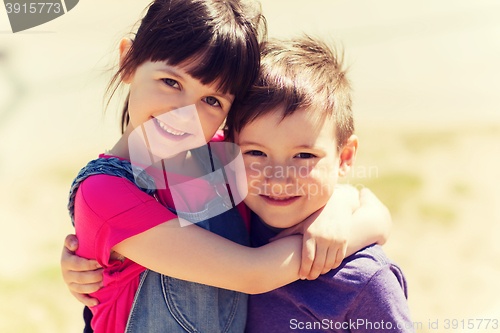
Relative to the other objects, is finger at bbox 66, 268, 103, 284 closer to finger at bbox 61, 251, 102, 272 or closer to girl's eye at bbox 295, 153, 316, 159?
finger at bbox 61, 251, 102, 272

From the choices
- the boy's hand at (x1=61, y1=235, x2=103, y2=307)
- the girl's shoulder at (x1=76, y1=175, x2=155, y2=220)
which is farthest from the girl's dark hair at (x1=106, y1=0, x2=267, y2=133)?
the boy's hand at (x1=61, y1=235, x2=103, y2=307)

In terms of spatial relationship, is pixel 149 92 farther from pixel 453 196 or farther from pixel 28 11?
pixel 28 11

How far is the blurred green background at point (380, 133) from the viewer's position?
2.80m

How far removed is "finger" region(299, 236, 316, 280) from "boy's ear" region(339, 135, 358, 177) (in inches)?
14.0

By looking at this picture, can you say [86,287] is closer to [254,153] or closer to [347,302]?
[254,153]

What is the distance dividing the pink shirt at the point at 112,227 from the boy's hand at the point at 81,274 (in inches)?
0.9

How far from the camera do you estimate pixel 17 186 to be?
12.4ft

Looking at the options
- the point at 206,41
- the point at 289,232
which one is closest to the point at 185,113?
the point at 206,41

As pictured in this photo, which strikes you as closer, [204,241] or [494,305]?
[204,241]

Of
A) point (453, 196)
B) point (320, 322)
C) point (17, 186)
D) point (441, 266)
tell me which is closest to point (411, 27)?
point (453, 196)

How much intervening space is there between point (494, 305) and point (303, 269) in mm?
1909

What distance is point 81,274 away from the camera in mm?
1319

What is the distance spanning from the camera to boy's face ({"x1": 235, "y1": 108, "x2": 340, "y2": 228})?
137 cm
